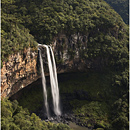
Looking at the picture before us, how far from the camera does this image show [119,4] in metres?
54.3

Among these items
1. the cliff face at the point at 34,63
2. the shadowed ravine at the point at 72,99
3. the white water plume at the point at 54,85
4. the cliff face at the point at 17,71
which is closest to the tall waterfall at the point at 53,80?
the white water plume at the point at 54,85

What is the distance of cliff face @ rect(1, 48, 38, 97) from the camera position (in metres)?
17.8

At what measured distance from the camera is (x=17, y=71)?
19.9 meters

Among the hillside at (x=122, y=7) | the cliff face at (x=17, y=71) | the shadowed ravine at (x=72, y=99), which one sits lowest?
the shadowed ravine at (x=72, y=99)

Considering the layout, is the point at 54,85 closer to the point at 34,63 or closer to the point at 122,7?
the point at 34,63

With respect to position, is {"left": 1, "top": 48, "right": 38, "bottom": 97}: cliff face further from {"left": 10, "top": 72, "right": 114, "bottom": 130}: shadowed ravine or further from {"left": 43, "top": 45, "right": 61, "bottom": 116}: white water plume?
{"left": 10, "top": 72, "right": 114, "bottom": 130}: shadowed ravine

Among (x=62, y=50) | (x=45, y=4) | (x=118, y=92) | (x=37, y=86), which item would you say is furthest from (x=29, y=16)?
(x=118, y=92)

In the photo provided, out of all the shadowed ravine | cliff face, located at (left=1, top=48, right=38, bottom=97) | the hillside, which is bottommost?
the shadowed ravine

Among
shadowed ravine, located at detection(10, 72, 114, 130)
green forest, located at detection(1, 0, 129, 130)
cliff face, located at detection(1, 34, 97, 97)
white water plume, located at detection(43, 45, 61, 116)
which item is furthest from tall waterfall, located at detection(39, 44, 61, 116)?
green forest, located at detection(1, 0, 129, 130)

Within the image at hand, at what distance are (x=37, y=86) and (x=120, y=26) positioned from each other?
18.2 meters

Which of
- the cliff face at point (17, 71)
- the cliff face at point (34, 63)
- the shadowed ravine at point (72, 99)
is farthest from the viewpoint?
the shadowed ravine at point (72, 99)

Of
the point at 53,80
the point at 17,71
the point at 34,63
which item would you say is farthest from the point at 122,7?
the point at 17,71

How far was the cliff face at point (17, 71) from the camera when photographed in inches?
699

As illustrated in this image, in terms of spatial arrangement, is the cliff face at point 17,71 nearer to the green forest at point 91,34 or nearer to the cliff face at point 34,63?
the cliff face at point 34,63
